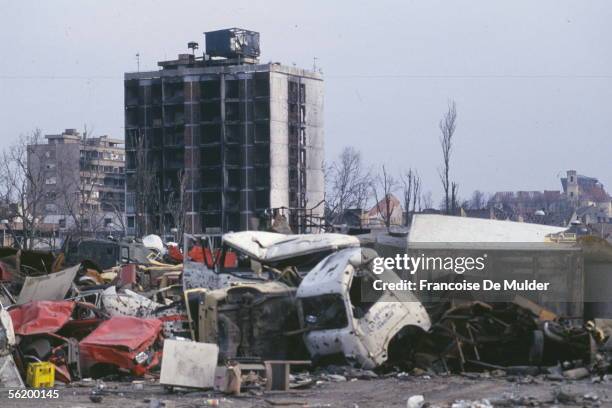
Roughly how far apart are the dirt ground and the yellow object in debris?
20.4 inches

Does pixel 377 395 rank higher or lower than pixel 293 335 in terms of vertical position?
lower

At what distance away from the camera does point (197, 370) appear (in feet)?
50.5

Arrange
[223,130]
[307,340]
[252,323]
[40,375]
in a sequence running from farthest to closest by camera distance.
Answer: [223,130] < [252,323] < [307,340] < [40,375]

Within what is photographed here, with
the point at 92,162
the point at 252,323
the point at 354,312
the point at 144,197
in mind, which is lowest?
the point at 252,323

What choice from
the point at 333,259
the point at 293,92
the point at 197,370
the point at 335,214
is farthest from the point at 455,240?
the point at 293,92

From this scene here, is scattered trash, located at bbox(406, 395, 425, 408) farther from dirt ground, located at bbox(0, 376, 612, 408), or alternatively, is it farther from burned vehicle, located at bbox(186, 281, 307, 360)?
burned vehicle, located at bbox(186, 281, 307, 360)

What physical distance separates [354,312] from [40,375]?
14.5ft

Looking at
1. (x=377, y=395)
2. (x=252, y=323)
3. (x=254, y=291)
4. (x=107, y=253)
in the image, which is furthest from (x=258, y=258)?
(x=107, y=253)

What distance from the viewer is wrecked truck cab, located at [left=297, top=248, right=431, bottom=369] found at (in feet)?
54.4

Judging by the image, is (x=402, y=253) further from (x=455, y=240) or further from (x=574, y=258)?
(x=574, y=258)

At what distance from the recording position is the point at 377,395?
14719mm

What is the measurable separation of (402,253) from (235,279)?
121 inches

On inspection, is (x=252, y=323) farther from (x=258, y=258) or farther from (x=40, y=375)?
(x=40, y=375)

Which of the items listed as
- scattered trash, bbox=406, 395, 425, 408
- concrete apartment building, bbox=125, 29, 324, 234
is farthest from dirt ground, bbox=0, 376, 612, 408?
concrete apartment building, bbox=125, 29, 324, 234
